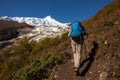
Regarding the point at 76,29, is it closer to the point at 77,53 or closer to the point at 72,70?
the point at 77,53

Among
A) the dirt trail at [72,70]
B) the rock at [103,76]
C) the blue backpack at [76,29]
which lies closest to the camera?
the rock at [103,76]

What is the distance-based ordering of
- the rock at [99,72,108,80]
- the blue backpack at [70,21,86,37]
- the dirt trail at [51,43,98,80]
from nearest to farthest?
the rock at [99,72,108,80], the blue backpack at [70,21,86,37], the dirt trail at [51,43,98,80]

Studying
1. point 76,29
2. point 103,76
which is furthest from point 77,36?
point 103,76

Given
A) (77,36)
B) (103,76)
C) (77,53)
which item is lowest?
(103,76)

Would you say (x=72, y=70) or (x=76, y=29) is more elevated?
(x=76, y=29)

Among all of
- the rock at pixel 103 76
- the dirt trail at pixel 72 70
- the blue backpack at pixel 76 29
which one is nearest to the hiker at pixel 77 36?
the blue backpack at pixel 76 29

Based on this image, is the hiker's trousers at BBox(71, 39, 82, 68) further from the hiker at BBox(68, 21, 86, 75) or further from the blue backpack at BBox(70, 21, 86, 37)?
the blue backpack at BBox(70, 21, 86, 37)

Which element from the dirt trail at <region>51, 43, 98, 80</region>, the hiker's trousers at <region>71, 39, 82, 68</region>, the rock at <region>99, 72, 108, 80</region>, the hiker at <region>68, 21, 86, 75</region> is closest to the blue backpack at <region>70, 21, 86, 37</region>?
the hiker at <region>68, 21, 86, 75</region>

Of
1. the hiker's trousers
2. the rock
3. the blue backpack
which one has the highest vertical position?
the blue backpack

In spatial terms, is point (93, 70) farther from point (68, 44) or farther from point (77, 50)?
point (68, 44)

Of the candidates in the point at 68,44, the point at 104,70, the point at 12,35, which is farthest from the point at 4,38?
the point at 104,70

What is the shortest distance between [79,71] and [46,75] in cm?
169

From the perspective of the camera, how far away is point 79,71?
9234mm

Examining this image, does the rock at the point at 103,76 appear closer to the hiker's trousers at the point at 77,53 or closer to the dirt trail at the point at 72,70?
the dirt trail at the point at 72,70
